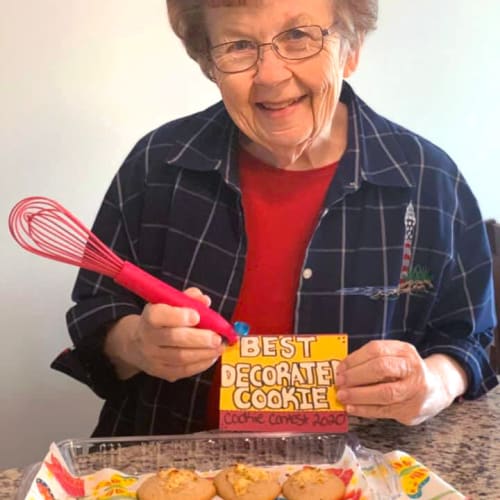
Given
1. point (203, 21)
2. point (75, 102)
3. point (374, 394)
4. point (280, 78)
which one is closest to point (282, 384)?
point (374, 394)

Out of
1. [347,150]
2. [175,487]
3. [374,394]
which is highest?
[347,150]

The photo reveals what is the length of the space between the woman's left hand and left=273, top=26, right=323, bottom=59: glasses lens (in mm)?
389

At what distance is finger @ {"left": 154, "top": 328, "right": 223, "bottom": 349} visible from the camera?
82cm

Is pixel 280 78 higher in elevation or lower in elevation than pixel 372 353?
higher

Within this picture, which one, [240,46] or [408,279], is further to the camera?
[408,279]

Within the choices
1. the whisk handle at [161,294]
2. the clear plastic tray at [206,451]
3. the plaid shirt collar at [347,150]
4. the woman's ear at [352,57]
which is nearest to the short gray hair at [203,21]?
the woman's ear at [352,57]

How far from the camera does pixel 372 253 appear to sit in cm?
105

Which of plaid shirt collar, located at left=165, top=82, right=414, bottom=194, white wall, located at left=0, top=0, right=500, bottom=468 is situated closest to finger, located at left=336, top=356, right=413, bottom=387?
plaid shirt collar, located at left=165, top=82, right=414, bottom=194

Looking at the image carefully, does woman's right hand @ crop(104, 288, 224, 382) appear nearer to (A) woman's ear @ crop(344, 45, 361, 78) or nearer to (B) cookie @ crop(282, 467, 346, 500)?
(B) cookie @ crop(282, 467, 346, 500)

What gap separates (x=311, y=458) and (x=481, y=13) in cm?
130

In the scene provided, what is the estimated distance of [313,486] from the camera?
32.0 inches

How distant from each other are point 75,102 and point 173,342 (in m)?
0.78

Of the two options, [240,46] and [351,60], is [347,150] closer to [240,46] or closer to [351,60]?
[351,60]

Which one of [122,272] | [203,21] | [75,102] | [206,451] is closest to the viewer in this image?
[122,272]
